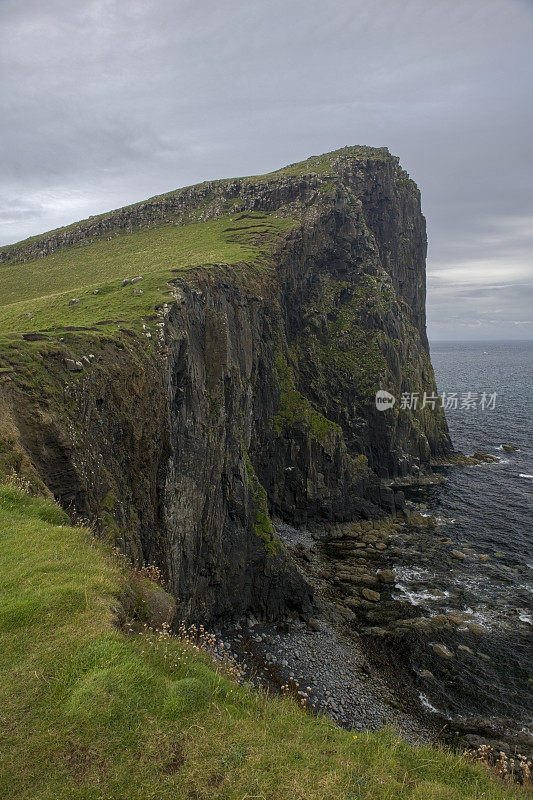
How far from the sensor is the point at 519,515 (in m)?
59.5

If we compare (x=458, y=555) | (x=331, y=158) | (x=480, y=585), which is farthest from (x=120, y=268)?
(x=331, y=158)

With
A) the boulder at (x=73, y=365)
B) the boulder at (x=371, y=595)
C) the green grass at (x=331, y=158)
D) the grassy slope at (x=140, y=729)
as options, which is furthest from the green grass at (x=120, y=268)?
the boulder at (x=371, y=595)

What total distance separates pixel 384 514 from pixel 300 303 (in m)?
38.5

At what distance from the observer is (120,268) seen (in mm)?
59688

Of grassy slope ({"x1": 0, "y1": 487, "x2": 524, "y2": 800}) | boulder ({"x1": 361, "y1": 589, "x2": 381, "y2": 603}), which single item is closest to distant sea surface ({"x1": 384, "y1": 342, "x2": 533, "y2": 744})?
boulder ({"x1": 361, "y1": 589, "x2": 381, "y2": 603})

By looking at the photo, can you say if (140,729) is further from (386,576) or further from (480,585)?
(480,585)

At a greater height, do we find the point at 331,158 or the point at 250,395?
the point at 331,158

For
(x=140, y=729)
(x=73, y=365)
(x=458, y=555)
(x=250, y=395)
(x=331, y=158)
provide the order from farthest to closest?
(x=331, y=158) → (x=250, y=395) → (x=458, y=555) → (x=73, y=365) → (x=140, y=729)

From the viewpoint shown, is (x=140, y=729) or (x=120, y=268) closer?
(x=140, y=729)

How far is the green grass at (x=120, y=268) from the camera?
108ft

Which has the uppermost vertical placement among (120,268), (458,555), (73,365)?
(120,268)

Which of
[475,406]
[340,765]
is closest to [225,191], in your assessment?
[475,406]

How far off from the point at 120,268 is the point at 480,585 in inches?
2336

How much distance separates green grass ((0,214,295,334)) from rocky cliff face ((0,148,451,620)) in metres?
2.81
